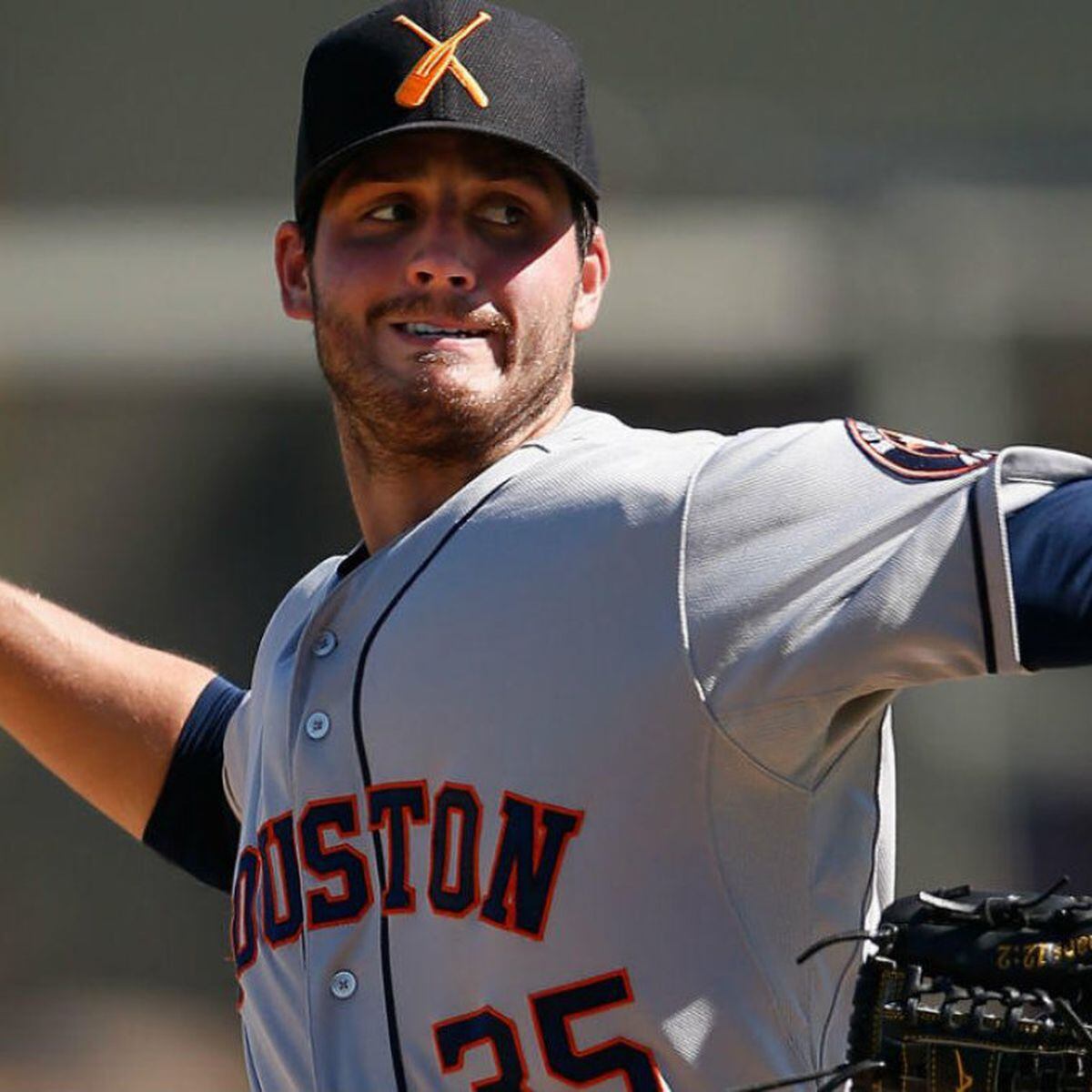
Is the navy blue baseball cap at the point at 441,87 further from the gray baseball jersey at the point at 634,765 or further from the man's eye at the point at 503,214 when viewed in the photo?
the gray baseball jersey at the point at 634,765

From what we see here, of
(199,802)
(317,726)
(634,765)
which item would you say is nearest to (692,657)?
(634,765)

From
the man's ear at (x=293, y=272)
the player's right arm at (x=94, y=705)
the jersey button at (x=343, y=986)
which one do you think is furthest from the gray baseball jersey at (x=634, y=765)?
the player's right arm at (x=94, y=705)

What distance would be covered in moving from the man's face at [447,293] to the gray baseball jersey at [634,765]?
111 mm

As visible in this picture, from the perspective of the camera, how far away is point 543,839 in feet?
5.13

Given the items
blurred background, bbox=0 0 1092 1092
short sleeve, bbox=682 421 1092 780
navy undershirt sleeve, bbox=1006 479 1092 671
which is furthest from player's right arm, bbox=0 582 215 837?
blurred background, bbox=0 0 1092 1092

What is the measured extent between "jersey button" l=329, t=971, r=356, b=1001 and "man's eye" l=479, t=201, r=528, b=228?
61 centimetres

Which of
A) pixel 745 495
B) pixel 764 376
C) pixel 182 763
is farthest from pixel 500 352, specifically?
pixel 764 376

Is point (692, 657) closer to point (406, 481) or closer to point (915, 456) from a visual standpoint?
point (915, 456)

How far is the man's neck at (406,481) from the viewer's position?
182 cm

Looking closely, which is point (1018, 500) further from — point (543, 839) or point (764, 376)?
point (764, 376)

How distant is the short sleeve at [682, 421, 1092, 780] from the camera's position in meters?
1.39

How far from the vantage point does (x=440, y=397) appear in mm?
1765

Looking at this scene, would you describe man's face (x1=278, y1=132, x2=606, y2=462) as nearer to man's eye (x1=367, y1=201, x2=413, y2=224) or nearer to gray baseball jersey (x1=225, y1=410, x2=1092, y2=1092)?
man's eye (x1=367, y1=201, x2=413, y2=224)

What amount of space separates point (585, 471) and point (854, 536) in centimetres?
27
